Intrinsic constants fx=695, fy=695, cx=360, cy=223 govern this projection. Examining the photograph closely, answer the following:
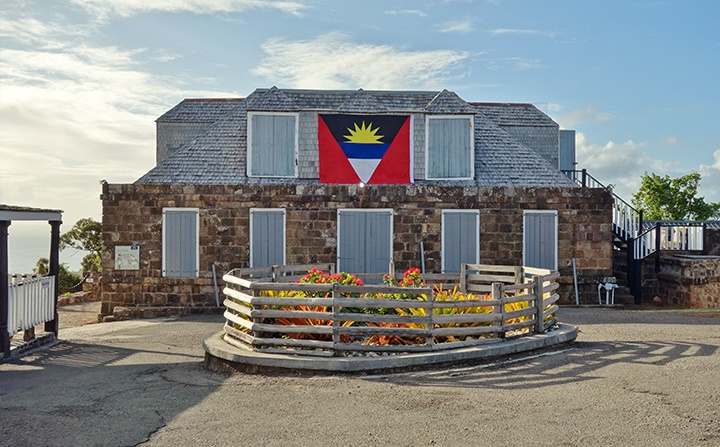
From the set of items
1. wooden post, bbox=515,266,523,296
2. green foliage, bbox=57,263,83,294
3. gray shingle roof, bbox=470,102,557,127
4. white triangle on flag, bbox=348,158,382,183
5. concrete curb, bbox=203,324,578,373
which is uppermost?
gray shingle roof, bbox=470,102,557,127

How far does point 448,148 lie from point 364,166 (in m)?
2.88

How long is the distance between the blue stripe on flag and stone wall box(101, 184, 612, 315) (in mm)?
3468

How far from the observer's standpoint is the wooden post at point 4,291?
11898 millimetres

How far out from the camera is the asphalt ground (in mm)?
7059

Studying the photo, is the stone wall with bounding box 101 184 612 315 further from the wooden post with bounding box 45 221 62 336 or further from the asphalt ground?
the asphalt ground

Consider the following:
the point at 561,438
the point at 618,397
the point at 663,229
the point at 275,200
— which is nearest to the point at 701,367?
the point at 618,397

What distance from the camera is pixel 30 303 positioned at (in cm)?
1303

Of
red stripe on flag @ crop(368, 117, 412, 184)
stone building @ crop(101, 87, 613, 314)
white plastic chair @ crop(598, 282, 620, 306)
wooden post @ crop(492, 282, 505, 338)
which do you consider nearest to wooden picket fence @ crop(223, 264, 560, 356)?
wooden post @ crop(492, 282, 505, 338)

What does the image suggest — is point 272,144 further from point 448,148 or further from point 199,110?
point 199,110

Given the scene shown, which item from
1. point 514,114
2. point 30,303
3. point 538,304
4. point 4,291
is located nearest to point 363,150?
point 514,114

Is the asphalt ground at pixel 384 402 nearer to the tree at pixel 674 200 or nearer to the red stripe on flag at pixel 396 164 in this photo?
the red stripe on flag at pixel 396 164

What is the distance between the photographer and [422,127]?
2320 centimetres

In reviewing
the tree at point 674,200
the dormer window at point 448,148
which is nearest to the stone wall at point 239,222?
the dormer window at point 448,148

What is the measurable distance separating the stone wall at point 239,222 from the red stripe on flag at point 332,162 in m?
3.19
